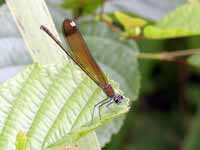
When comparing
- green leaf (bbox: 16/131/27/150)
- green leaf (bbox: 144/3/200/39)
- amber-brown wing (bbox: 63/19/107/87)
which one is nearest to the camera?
green leaf (bbox: 16/131/27/150)

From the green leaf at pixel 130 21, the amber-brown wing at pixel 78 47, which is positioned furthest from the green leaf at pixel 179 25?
the amber-brown wing at pixel 78 47

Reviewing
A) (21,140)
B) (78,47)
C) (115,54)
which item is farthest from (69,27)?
(21,140)

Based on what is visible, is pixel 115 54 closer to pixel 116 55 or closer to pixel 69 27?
pixel 116 55

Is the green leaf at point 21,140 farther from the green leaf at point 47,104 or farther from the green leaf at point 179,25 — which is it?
the green leaf at point 179,25

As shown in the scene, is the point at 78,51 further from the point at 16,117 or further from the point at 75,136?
the point at 75,136

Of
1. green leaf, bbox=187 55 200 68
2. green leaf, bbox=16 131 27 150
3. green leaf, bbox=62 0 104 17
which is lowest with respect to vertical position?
green leaf, bbox=16 131 27 150

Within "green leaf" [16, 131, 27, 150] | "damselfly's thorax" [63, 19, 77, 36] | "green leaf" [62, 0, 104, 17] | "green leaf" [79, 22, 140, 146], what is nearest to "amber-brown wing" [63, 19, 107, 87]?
"damselfly's thorax" [63, 19, 77, 36]

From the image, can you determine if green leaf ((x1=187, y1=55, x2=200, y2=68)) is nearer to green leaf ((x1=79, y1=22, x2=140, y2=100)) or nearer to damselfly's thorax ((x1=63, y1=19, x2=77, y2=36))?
green leaf ((x1=79, y1=22, x2=140, y2=100))
